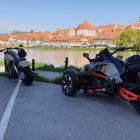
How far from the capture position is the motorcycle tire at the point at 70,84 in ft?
28.7

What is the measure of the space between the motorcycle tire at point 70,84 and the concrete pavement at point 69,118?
147 mm

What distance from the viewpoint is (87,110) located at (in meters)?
7.14

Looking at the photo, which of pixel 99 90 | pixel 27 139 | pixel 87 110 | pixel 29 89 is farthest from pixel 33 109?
pixel 29 89

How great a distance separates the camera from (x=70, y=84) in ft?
29.3

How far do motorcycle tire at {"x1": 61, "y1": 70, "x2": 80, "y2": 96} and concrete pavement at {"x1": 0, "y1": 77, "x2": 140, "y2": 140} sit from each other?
15cm

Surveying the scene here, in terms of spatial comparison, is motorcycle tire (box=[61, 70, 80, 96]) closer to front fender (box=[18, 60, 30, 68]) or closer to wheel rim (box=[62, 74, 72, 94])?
wheel rim (box=[62, 74, 72, 94])

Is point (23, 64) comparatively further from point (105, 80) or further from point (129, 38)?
point (129, 38)

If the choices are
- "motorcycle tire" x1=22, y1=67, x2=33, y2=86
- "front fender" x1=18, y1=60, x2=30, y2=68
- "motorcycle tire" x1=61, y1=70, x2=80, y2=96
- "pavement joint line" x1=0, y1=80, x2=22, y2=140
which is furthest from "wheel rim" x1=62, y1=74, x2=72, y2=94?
"front fender" x1=18, y1=60, x2=30, y2=68

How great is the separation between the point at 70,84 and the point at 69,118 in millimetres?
2592

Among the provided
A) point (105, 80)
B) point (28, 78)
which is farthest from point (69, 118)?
point (28, 78)

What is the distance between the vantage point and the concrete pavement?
17.5 ft

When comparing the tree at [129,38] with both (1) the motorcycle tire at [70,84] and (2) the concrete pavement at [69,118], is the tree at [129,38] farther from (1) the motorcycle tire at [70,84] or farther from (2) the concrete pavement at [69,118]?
(2) the concrete pavement at [69,118]

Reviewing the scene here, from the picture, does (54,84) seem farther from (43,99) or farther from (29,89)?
(43,99)

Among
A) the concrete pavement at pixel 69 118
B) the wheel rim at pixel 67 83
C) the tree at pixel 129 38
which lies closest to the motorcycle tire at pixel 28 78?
the concrete pavement at pixel 69 118
